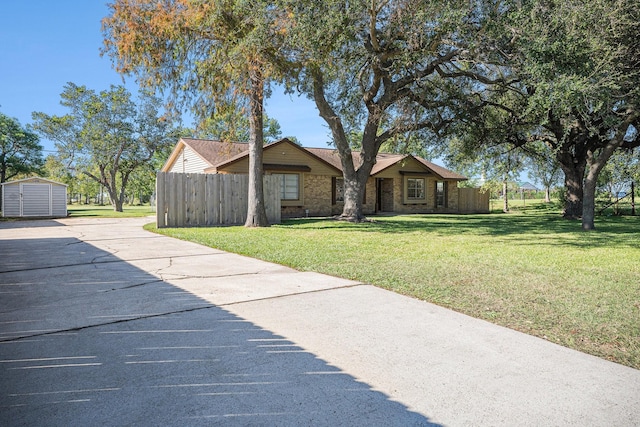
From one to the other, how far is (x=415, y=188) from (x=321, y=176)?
322 inches

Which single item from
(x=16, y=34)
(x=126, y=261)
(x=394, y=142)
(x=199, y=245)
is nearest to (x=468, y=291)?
(x=126, y=261)

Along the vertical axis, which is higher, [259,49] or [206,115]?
[259,49]

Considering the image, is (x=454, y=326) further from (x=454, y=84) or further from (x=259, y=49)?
(x=454, y=84)

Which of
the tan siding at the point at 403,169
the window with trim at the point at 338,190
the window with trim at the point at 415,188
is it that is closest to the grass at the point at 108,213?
the window with trim at the point at 338,190

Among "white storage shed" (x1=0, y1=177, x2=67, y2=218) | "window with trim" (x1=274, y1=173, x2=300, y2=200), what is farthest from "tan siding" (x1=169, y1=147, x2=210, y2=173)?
"white storage shed" (x1=0, y1=177, x2=67, y2=218)

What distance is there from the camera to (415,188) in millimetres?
28609

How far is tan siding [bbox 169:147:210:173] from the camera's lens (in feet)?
74.9

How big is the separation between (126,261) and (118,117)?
1258 inches

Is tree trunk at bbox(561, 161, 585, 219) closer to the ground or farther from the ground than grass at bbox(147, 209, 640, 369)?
farther from the ground

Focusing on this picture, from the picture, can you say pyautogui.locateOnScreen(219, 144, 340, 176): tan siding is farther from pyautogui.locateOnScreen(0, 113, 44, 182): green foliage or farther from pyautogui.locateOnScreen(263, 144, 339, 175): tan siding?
pyautogui.locateOnScreen(0, 113, 44, 182): green foliage

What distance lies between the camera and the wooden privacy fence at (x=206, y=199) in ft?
47.6

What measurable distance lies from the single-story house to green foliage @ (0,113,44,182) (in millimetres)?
12088

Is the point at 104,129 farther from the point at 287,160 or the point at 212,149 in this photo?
the point at 287,160

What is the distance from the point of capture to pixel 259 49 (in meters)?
11.7
